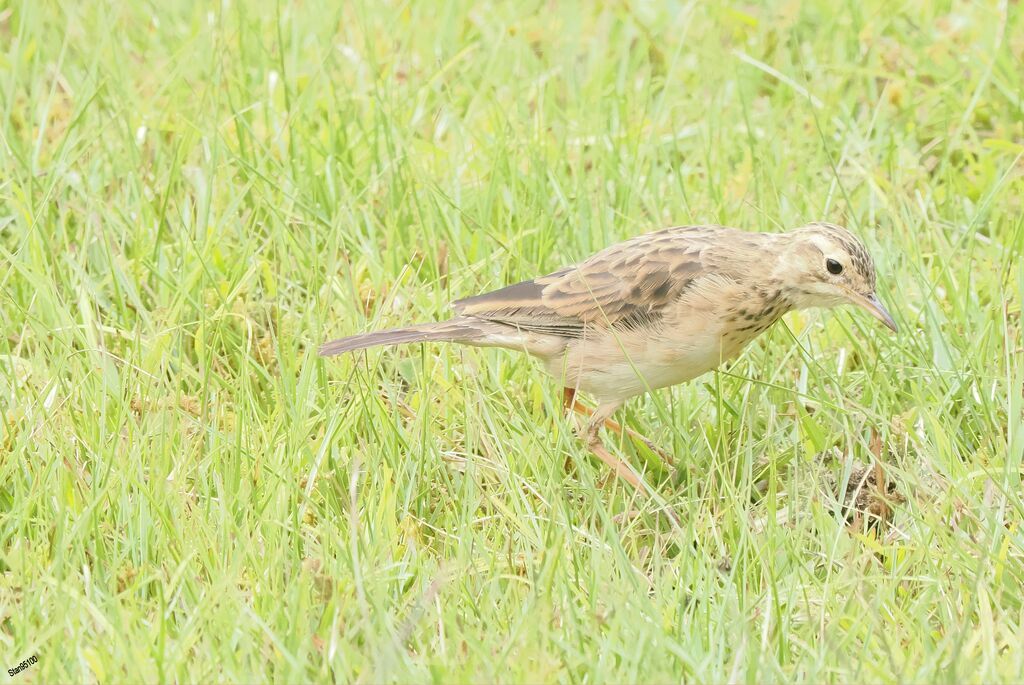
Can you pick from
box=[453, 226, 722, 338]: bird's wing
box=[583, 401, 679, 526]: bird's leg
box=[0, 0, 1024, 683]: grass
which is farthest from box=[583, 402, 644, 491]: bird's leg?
box=[453, 226, 722, 338]: bird's wing

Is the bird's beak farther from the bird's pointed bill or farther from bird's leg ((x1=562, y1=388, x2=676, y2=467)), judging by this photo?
bird's leg ((x1=562, y1=388, x2=676, y2=467))

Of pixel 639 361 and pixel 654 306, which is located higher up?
pixel 654 306

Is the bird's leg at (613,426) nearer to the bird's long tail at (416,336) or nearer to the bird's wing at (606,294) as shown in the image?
the bird's wing at (606,294)

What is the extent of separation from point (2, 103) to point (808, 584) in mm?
5164

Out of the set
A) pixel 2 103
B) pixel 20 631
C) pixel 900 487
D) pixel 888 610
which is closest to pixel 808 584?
pixel 888 610

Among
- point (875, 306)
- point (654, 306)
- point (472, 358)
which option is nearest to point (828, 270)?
point (875, 306)

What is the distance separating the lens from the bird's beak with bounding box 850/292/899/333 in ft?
19.2

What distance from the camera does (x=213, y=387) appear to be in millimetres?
6332

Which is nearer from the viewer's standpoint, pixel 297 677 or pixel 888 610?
pixel 297 677

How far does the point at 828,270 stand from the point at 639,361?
804mm

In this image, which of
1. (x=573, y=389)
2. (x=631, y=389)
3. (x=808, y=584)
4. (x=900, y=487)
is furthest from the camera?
(x=573, y=389)

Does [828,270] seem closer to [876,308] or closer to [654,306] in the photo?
[876,308]

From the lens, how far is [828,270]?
5984mm

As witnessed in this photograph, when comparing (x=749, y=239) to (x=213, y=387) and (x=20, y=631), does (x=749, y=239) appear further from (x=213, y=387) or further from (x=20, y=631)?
(x=20, y=631)
